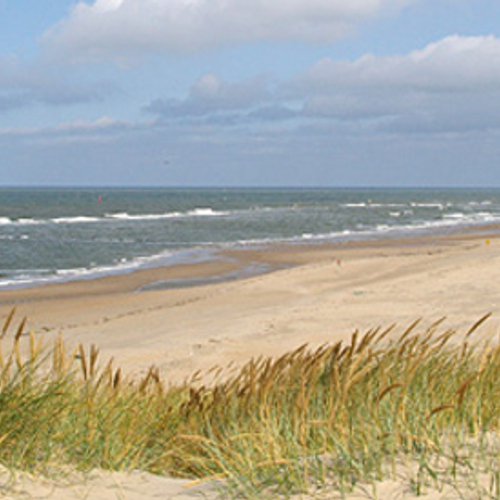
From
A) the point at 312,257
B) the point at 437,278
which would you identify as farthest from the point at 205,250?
the point at 437,278

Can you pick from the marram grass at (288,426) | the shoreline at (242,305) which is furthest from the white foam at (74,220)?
the marram grass at (288,426)

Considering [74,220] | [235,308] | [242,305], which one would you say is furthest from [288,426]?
[74,220]

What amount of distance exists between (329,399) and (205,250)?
87.8 ft

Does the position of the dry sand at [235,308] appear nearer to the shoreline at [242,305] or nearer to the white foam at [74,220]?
the shoreline at [242,305]

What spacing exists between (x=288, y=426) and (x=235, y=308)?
11.0 meters

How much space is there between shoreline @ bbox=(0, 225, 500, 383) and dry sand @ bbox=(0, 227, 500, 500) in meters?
0.02

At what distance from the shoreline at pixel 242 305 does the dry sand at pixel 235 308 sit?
24 mm

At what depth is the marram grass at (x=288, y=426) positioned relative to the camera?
3.71m

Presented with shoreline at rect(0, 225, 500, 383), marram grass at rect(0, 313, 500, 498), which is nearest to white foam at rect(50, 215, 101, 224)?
shoreline at rect(0, 225, 500, 383)

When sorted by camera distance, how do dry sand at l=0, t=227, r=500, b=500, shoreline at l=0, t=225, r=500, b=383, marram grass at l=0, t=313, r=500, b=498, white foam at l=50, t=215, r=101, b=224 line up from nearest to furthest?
marram grass at l=0, t=313, r=500, b=498
dry sand at l=0, t=227, r=500, b=500
shoreline at l=0, t=225, r=500, b=383
white foam at l=50, t=215, r=101, b=224

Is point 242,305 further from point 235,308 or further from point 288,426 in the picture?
point 288,426

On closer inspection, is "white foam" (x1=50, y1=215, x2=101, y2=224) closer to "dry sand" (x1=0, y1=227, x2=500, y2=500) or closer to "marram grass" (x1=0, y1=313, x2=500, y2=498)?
"dry sand" (x1=0, y1=227, x2=500, y2=500)

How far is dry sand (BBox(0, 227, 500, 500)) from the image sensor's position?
32.9ft

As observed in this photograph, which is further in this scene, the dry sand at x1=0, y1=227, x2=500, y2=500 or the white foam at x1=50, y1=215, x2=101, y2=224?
the white foam at x1=50, y1=215, x2=101, y2=224
